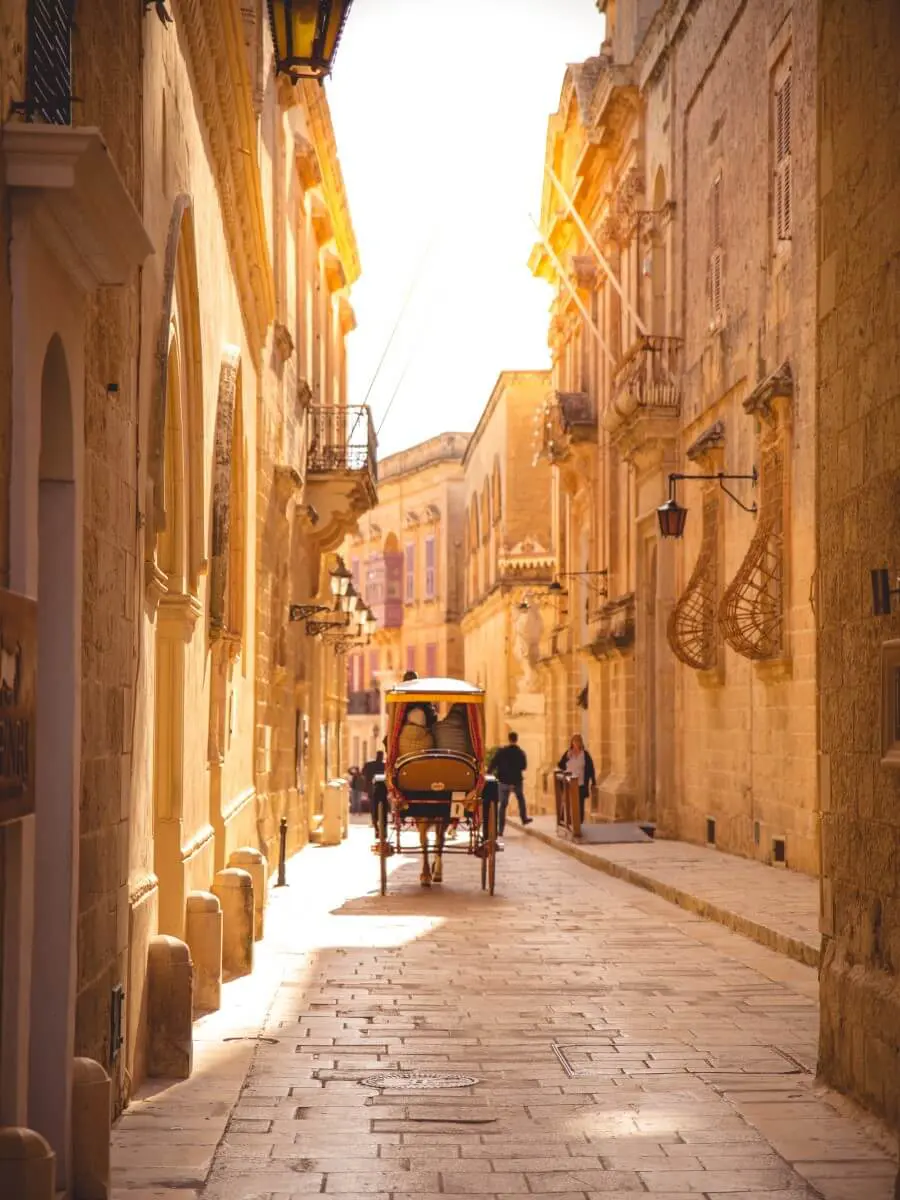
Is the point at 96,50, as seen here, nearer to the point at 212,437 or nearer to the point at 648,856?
the point at 212,437

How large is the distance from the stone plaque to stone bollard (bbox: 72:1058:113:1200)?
4.00 feet

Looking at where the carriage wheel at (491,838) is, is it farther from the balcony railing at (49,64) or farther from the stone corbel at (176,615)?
the balcony railing at (49,64)

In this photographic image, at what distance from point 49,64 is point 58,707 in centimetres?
200

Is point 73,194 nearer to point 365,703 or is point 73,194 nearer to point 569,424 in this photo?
point 569,424

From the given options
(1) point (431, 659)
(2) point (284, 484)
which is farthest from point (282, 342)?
(1) point (431, 659)

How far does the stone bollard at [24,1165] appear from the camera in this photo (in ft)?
14.8

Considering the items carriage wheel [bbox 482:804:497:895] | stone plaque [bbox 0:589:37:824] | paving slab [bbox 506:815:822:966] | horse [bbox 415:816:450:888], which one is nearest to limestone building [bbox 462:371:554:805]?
paving slab [bbox 506:815:822:966]

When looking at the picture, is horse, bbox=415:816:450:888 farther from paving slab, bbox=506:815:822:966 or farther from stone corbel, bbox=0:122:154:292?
stone corbel, bbox=0:122:154:292

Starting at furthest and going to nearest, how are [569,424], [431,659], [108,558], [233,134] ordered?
[431,659] → [569,424] → [233,134] → [108,558]

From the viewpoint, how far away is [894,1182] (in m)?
6.07

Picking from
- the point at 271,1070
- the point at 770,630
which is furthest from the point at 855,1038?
the point at 770,630

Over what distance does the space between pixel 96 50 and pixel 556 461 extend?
29242 millimetres

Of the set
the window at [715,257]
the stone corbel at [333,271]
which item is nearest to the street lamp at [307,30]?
the window at [715,257]

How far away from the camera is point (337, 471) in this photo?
2767cm
